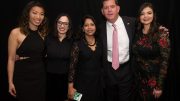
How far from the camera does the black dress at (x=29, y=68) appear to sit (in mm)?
2859

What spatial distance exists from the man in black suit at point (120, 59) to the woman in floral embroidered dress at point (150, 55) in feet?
0.34

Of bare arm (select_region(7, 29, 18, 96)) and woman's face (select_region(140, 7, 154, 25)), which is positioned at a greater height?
woman's face (select_region(140, 7, 154, 25))

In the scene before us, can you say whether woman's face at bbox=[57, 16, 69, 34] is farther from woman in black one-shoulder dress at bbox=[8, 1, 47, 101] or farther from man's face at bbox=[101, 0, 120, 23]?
man's face at bbox=[101, 0, 120, 23]

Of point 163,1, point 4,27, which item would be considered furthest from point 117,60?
point 4,27

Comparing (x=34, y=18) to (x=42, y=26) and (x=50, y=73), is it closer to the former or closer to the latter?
(x=42, y=26)

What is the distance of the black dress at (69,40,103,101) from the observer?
2.92 meters

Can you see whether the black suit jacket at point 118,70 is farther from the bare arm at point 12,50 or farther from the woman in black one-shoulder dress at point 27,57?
the bare arm at point 12,50

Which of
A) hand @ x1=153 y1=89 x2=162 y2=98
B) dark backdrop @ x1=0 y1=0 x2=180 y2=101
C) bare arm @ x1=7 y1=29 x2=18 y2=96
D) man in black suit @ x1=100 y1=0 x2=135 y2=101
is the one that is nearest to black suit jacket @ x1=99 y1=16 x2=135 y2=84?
man in black suit @ x1=100 y1=0 x2=135 y2=101

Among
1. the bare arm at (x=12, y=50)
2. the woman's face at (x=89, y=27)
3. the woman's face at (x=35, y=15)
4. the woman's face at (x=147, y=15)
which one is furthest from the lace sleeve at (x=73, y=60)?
the woman's face at (x=147, y=15)

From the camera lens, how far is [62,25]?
300 centimetres

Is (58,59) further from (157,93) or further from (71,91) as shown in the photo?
(157,93)

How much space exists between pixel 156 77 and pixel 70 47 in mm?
1013

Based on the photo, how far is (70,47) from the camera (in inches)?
119

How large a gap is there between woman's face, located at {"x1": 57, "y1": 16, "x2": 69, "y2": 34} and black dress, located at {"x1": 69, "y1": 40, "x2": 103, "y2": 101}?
22 centimetres
